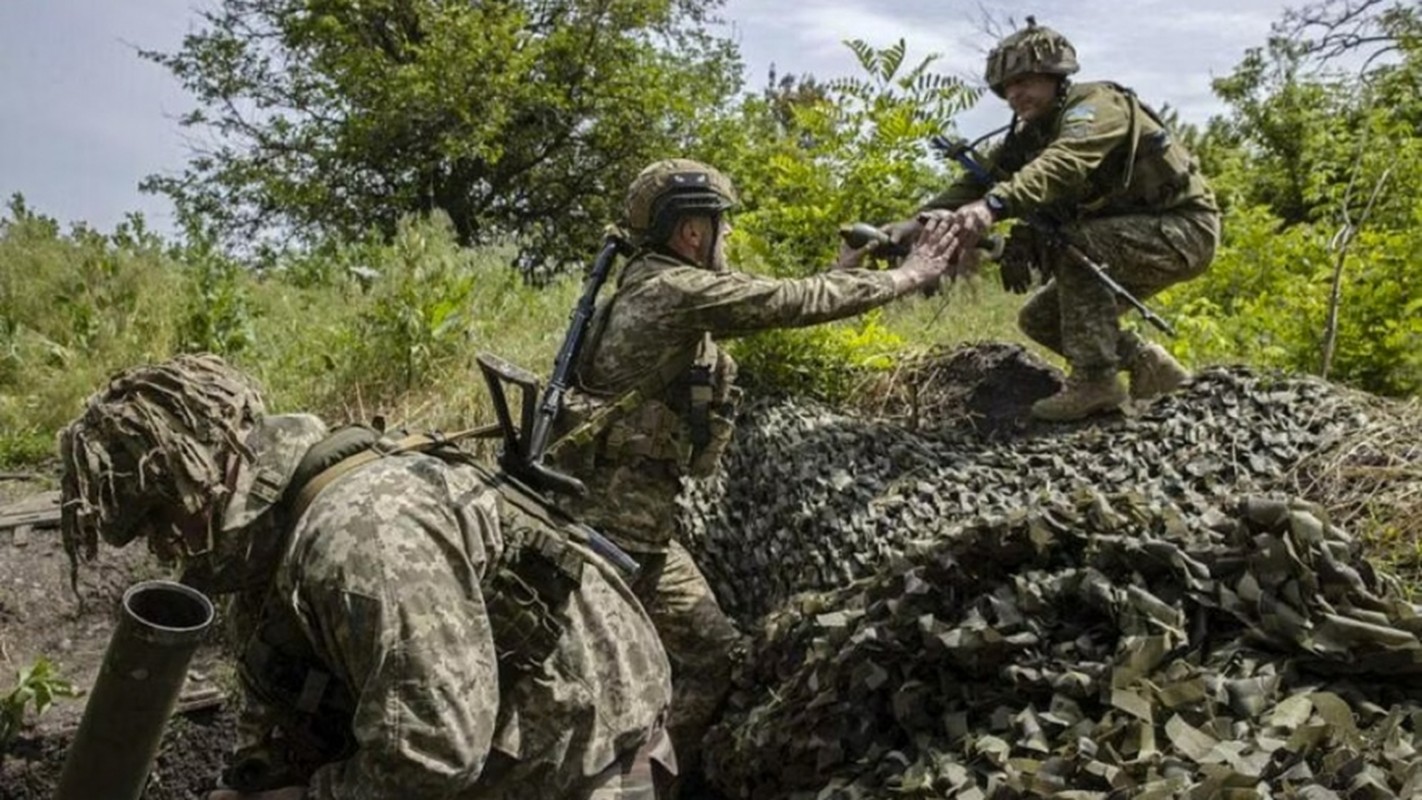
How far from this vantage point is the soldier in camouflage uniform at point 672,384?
448 cm

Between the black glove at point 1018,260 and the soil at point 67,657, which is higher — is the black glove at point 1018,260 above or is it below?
above

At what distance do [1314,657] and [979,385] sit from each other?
309 cm

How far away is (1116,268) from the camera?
217 inches

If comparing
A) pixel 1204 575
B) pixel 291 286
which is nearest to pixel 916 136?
pixel 1204 575

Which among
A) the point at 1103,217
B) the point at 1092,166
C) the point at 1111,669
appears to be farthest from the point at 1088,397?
the point at 1111,669

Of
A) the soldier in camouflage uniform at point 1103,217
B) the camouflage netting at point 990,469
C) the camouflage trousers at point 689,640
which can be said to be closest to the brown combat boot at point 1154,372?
the soldier in camouflage uniform at point 1103,217

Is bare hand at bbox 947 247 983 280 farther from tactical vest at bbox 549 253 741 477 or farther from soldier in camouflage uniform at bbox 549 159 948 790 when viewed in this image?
tactical vest at bbox 549 253 741 477

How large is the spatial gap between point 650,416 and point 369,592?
2175 millimetres

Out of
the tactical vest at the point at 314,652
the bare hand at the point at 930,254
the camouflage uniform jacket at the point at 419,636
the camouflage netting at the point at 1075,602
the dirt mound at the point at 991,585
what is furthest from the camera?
the bare hand at the point at 930,254

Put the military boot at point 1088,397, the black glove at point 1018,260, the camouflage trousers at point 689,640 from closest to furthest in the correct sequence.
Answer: the camouflage trousers at point 689,640
the military boot at point 1088,397
the black glove at point 1018,260

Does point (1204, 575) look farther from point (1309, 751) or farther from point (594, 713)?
point (594, 713)

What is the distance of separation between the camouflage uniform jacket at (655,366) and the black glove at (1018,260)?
50.7 inches

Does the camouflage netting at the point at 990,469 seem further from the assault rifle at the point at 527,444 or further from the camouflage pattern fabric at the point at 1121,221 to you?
the assault rifle at the point at 527,444

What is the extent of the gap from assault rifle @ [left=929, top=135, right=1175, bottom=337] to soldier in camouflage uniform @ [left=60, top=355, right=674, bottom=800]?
316 cm
